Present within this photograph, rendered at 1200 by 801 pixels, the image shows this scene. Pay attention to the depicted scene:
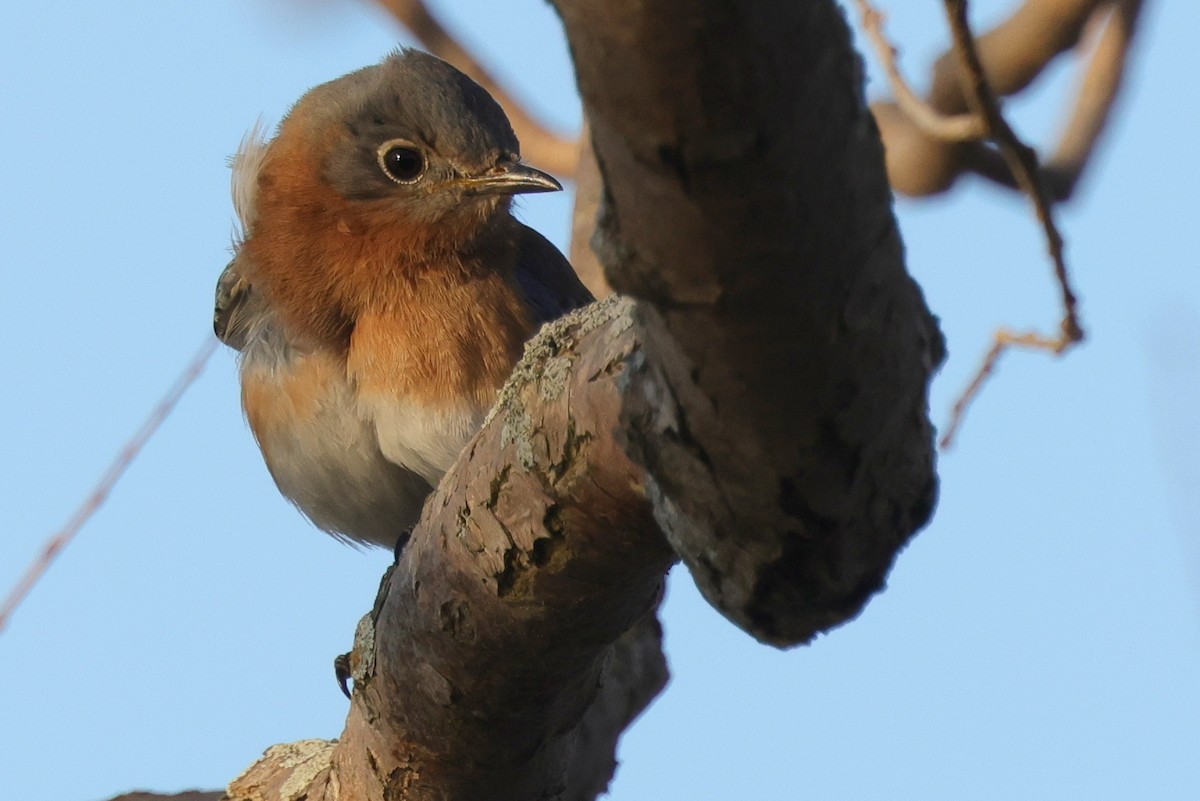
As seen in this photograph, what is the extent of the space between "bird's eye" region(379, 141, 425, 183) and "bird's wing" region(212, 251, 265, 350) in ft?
2.98

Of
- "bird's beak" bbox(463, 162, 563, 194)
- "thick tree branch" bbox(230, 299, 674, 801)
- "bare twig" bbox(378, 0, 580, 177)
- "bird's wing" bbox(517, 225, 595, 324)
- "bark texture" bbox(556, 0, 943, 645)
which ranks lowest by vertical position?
"thick tree branch" bbox(230, 299, 674, 801)

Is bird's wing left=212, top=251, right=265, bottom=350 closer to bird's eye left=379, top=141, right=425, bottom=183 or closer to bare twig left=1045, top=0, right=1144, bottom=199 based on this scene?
bird's eye left=379, top=141, right=425, bottom=183

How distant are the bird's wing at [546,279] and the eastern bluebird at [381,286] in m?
0.01

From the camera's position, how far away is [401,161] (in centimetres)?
728

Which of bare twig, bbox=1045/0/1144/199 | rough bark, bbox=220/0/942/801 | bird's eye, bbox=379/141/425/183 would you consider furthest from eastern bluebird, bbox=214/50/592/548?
bare twig, bbox=1045/0/1144/199

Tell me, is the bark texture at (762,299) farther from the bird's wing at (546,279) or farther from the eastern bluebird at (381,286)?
the bird's wing at (546,279)

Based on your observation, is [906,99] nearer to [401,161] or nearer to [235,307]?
[401,161]

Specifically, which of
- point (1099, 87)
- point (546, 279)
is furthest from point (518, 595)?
point (1099, 87)

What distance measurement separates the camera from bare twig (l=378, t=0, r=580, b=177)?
31.3 ft

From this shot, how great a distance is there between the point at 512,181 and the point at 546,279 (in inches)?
20.3

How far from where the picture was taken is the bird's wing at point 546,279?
693 centimetres

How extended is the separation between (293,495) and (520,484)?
3.44 metres

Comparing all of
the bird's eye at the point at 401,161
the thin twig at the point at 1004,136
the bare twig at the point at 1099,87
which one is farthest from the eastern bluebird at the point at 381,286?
the thin twig at the point at 1004,136

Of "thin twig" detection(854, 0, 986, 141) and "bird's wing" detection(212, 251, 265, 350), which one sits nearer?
"thin twig" detection(854, 0, 986, 141)
